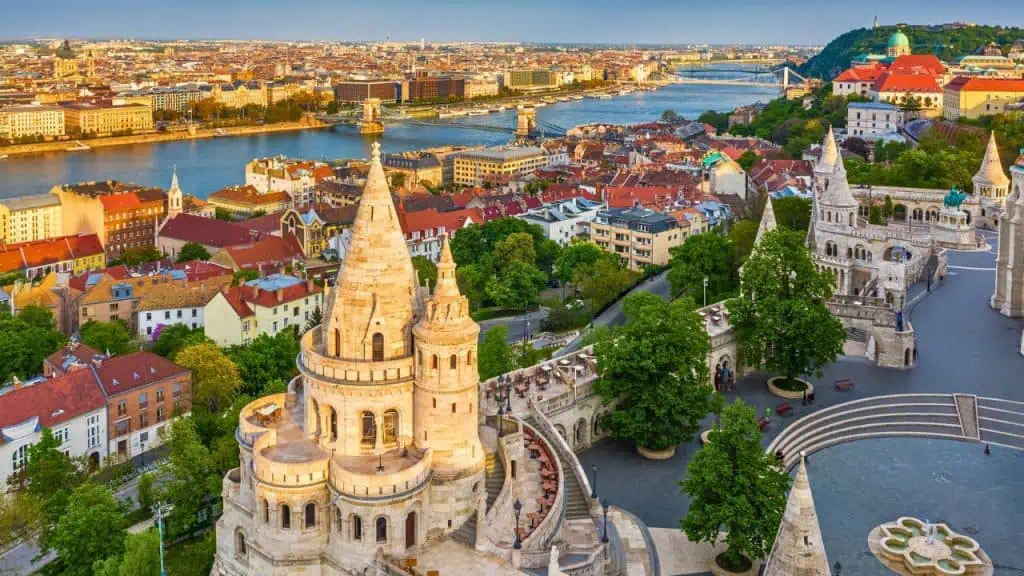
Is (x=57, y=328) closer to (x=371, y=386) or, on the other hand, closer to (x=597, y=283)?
(x=597, y=283)

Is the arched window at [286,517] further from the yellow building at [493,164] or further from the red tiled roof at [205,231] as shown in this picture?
the yellow building at [493,164]

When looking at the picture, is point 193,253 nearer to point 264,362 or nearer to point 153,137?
point 264,362

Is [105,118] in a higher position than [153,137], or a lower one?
higher

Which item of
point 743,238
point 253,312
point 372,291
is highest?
point 372,291

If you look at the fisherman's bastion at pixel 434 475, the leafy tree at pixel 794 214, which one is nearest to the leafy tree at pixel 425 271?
the leafy tree at pixel 794 214

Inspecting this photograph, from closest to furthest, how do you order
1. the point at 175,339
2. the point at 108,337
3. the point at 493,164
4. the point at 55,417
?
1. the point at 55,417
2. the point at 108,337
3. the point at 175,339
4. the point at 493,164

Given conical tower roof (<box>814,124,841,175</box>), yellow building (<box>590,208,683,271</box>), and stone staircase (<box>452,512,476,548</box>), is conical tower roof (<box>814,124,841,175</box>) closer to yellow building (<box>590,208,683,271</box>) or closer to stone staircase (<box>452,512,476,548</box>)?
yellow building (<box>590,208,683,271</box>)

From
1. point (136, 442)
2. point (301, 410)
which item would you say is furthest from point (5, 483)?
point (301, 410)

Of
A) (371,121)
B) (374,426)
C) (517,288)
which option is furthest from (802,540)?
(371,121)
